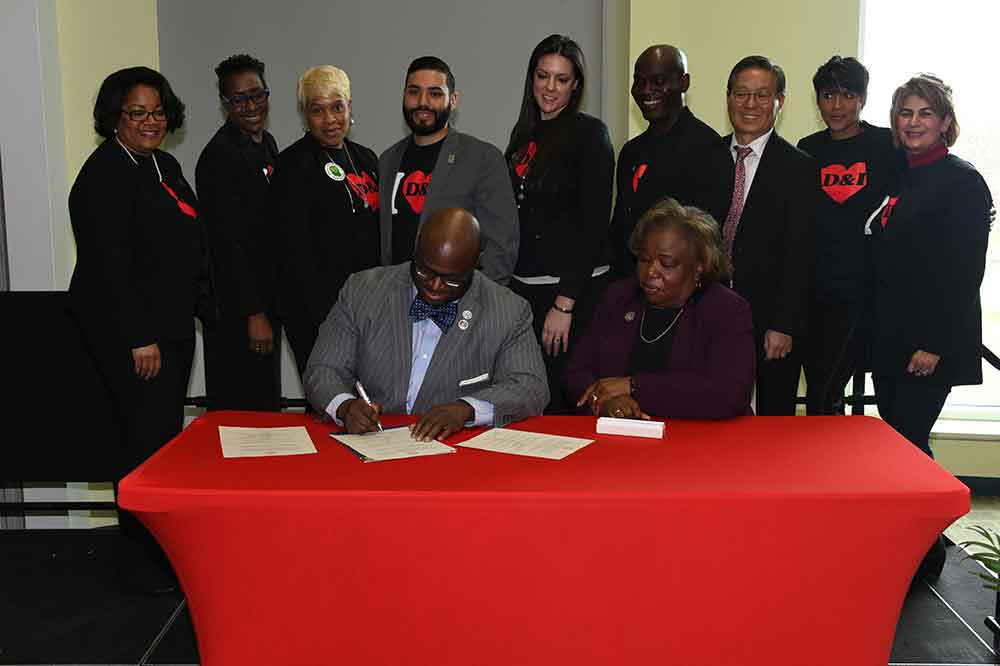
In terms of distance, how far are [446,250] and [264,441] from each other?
2.22 ft

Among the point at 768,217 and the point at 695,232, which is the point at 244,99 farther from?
the point at 768,217

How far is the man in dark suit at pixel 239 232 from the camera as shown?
3.48 metres

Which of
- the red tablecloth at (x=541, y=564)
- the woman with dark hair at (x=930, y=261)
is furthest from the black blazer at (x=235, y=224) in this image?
the woman with dark hair at (x=930, y=261)

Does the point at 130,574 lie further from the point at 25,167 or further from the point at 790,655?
the point at 790,655

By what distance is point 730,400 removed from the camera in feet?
8.67

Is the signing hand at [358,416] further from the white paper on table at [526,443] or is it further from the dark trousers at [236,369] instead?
the dark trousers at [236,369]

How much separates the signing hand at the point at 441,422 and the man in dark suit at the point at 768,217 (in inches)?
47.6

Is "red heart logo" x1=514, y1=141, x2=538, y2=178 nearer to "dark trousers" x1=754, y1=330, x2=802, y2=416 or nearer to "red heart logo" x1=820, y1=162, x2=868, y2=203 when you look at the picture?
"dark trousers" x1=754, y1=330, x2=802, y2=416

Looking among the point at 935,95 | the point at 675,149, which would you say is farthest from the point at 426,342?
the point at 935,95

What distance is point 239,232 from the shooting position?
137 inches

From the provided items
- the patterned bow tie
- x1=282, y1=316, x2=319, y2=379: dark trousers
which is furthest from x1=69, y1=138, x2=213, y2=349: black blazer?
the patterned bow tie

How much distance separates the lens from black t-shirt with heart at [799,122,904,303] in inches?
136

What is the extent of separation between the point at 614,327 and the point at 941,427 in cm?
270

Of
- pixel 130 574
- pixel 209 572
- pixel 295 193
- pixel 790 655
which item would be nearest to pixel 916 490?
pixel 790 655
